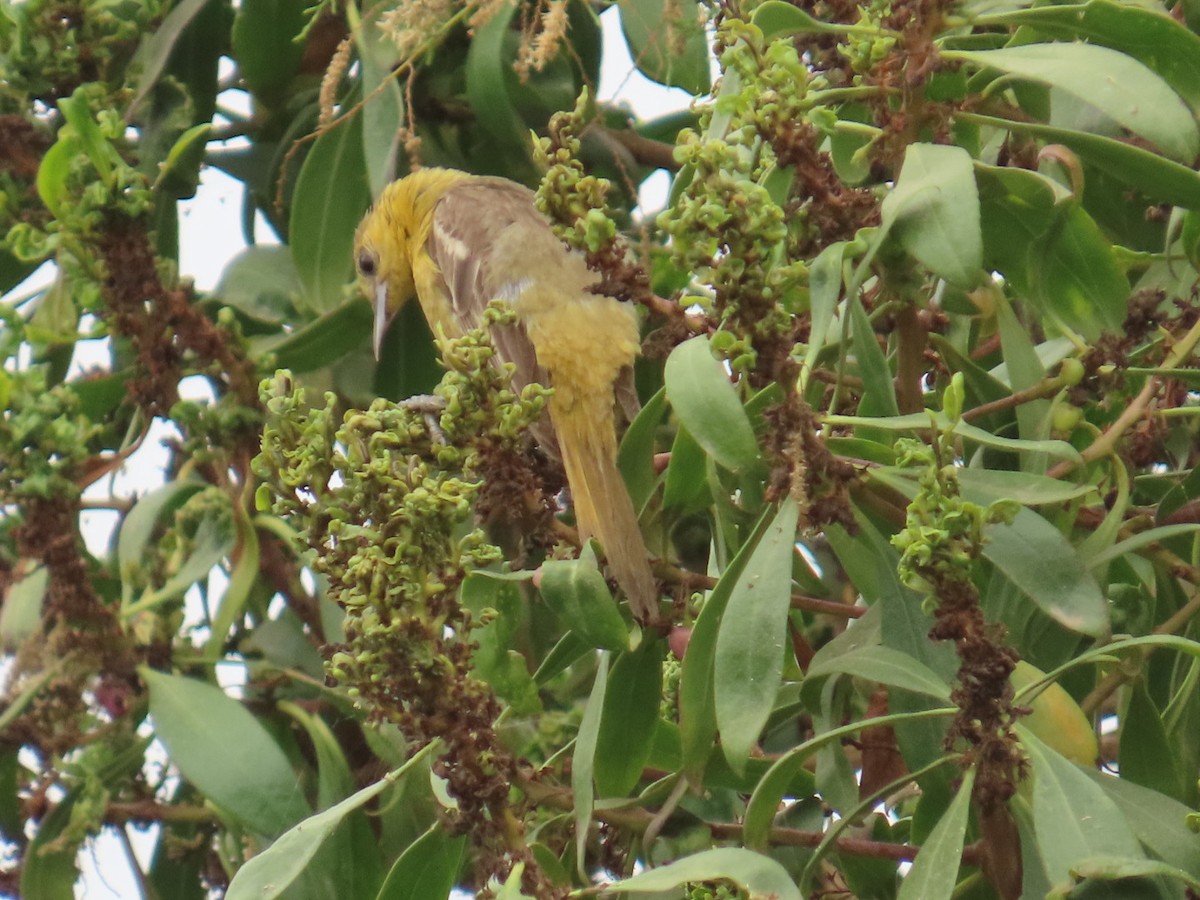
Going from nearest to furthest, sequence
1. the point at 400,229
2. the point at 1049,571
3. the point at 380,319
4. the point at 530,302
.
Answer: the point at 1049,571
the point at 380,319
the point at 530,302
the point at 400,229

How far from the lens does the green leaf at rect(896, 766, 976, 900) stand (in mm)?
1416

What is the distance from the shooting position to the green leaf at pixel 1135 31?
164 centimetres

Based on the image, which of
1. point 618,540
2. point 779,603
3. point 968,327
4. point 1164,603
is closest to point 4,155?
point 618,540

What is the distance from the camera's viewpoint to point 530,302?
128 inches

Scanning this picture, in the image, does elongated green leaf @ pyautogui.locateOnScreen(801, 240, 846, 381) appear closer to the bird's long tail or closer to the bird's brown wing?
the bird's long tail

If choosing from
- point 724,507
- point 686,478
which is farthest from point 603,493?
point 724,507

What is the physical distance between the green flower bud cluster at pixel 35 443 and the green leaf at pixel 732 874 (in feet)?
4.29

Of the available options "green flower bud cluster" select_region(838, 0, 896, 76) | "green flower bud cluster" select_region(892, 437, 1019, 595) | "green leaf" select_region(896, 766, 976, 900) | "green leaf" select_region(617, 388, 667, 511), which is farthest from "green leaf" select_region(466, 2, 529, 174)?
"green leaf" select_region(896, 766, 976, 900)

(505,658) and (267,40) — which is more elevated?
(267,40)

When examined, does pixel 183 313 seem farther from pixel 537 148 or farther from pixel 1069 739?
pixel 1069 739

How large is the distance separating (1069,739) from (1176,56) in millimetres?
768

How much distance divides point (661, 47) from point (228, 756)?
1400 mm

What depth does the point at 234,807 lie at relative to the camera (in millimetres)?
2244

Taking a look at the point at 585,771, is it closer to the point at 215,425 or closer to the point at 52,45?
the point at 215,425
